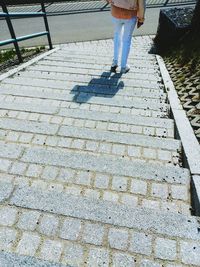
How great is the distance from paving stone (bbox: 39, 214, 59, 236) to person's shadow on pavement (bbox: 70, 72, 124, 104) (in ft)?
7.74

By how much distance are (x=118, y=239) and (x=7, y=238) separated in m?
0.78

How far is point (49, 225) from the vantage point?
2.01 metres

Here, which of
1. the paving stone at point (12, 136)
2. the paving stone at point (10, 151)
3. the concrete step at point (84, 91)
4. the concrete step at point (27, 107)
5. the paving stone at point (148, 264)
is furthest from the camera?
the concrete step at point (84, 91)

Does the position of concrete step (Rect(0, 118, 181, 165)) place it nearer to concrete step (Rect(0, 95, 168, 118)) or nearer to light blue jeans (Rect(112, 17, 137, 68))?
concrete step (Rect(0, 95, 168, 118))

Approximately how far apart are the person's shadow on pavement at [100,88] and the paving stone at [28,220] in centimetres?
234

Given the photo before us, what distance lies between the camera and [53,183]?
8.31 feet

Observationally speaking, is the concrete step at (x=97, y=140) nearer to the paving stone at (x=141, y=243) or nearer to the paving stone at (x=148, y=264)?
the paving stone at (x=141, y=243)

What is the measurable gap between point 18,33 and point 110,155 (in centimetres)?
1029

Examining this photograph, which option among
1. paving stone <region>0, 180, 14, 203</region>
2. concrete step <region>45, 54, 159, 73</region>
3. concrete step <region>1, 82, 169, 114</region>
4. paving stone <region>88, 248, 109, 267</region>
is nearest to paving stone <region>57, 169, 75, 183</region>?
paving stone <region>0, 180, 14, 203</region>

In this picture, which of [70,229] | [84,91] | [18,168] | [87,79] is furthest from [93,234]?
[87,79]

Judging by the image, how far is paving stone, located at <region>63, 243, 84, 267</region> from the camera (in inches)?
70.9

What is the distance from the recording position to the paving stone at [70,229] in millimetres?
1945

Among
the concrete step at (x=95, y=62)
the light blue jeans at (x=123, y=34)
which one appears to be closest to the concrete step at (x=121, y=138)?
the light blue jeans at (x=123, y=34)

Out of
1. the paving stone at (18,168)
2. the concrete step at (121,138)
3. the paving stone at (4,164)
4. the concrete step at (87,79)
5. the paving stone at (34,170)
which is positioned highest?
the paving stone at (4,164)
